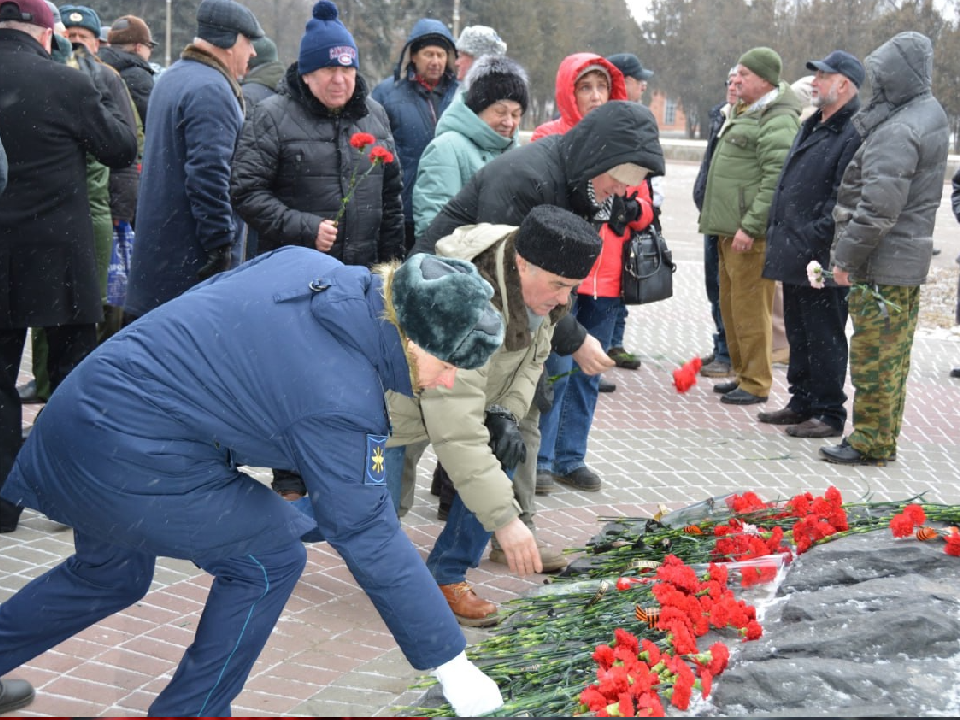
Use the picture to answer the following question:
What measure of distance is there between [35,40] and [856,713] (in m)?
4.36

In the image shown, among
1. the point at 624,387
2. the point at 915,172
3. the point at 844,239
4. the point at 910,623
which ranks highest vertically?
the point at 915,172

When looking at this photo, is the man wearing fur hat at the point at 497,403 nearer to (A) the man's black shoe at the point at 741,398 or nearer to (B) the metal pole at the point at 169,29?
(A) the man's black shoe at the point at 741,398

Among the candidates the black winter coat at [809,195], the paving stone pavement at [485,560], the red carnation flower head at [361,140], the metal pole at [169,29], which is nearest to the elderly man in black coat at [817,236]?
the black winter coat at [809,195]

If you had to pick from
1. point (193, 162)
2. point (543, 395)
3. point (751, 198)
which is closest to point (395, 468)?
point (543, 395)

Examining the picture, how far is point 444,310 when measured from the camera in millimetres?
2844

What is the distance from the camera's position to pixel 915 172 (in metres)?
6.74

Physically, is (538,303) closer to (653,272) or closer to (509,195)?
(509,195)

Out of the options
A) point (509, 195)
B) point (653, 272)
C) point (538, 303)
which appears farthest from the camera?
point (653, 272)

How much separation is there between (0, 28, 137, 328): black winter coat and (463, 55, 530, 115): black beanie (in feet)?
5.69

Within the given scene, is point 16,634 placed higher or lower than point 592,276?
lower

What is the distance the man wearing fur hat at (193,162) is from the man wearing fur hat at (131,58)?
8.34ft

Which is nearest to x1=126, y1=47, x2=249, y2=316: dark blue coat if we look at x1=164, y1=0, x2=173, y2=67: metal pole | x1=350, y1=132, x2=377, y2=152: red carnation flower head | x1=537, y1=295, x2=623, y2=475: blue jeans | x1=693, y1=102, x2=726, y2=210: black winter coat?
x1=350, y1=132, x2=377, y2=152: red carnation flower head

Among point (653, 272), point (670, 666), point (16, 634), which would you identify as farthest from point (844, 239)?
point (16, 634)

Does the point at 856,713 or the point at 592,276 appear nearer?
the point at 856,713
